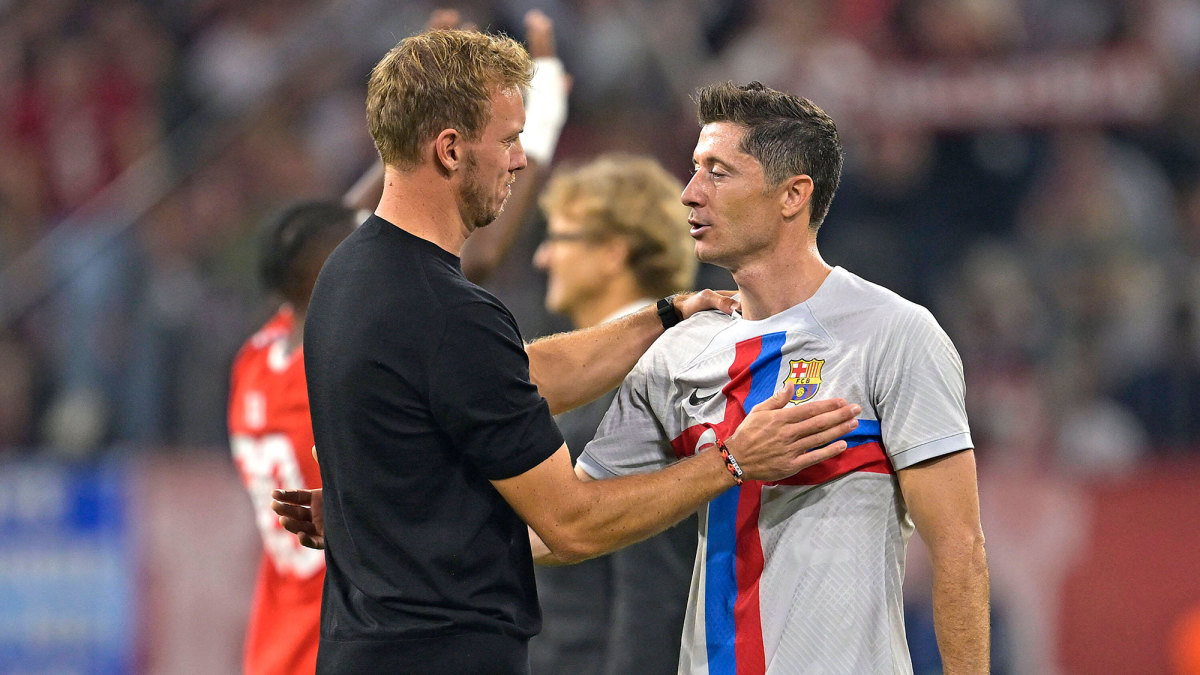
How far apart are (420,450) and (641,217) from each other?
1.82 meters

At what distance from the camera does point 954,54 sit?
8.79 m

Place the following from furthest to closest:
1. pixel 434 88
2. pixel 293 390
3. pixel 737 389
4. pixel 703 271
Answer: pixel 703 271
pixel 293 390
pixel 737 389
pixel 434 88

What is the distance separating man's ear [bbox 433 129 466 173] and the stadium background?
448 cm

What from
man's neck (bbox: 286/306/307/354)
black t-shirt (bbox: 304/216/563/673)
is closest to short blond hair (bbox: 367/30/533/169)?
black t-shirt (bbox: 304/216/563/673)

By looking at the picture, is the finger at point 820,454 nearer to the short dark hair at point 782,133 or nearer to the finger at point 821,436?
the finger at point 821,436

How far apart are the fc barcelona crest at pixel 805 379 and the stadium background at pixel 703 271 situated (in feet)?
13.4

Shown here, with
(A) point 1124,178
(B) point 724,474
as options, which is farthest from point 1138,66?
(B) point 724,474

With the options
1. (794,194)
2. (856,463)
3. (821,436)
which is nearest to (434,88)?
(794,194)

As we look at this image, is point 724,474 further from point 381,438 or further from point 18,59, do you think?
point 18,59

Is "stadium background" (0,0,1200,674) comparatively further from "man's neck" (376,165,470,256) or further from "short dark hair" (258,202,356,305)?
"man's neck" (376,165,470,256)

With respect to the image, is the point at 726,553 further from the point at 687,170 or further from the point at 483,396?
the point at 687,170

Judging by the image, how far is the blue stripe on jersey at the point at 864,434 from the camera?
2865mm

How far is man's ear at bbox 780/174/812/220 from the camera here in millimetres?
3068

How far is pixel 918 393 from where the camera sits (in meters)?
2.82
